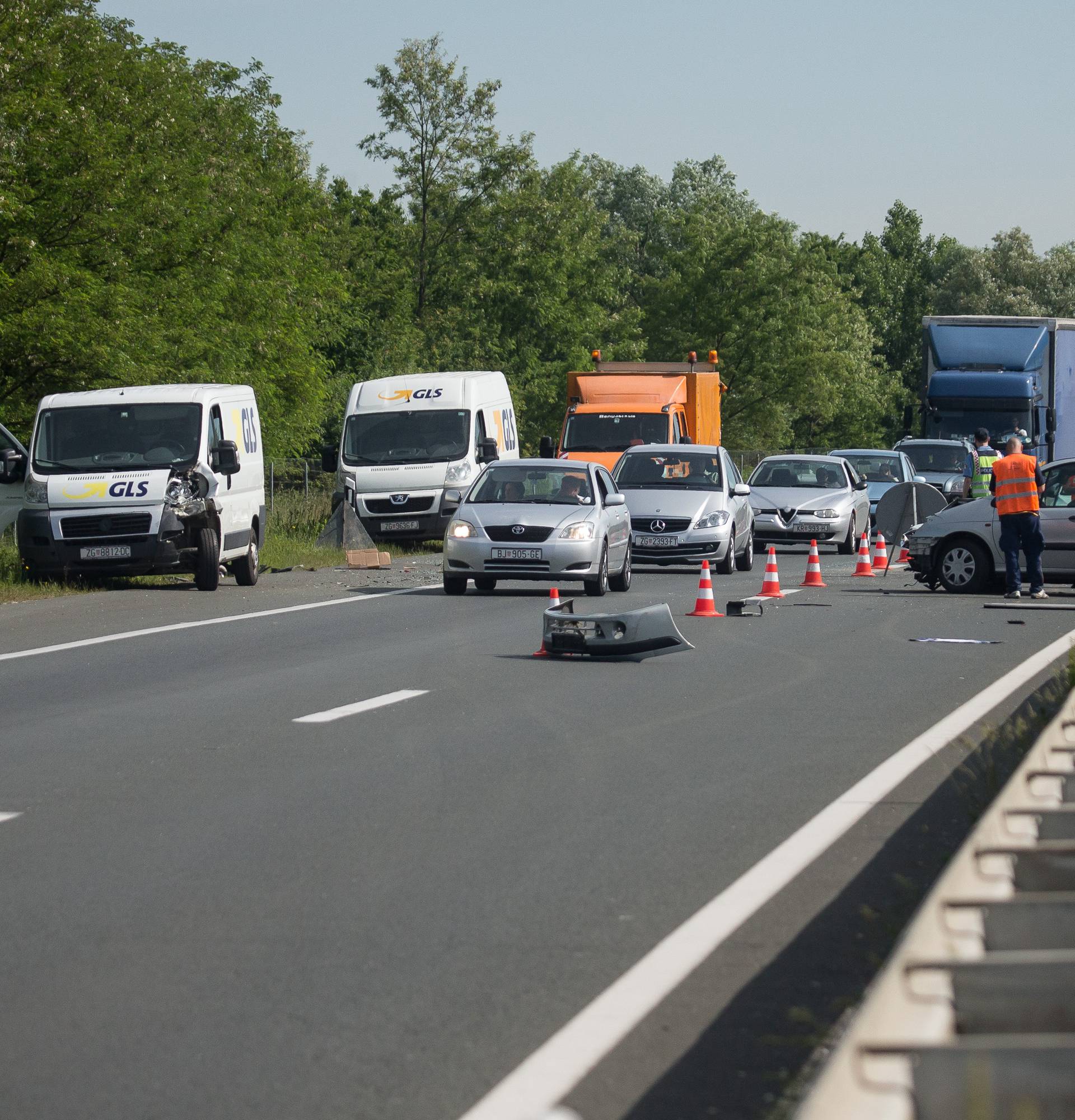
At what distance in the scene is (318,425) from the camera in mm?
51281

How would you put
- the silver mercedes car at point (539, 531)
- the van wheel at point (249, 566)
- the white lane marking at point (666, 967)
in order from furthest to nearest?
the van wheel at point (249, 566) < the silver mercedes car at point (539, 531) < the white lane marking at point (666, 967)

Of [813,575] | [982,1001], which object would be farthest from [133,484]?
[982,1001]

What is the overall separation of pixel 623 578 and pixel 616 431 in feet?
36.6

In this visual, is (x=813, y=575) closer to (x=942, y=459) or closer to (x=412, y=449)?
(x=412, y=449)

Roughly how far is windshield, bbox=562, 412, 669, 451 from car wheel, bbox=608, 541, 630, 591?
1052cm

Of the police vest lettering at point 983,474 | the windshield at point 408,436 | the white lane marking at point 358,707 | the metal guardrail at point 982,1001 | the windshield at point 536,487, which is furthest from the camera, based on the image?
the windshield at point 408,436

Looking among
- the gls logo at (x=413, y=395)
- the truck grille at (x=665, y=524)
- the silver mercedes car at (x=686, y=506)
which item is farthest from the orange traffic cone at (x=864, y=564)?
the gls logo at (x=413, y=395)

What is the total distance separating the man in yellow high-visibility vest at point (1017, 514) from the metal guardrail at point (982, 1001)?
15.2m

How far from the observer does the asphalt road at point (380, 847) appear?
14.7 ft

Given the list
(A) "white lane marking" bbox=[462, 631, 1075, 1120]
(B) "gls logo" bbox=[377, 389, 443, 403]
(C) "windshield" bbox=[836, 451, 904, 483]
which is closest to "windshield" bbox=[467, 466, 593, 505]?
(B) "gls logo" bbox=[377, 389, 443, 403]

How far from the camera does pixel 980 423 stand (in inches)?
1478

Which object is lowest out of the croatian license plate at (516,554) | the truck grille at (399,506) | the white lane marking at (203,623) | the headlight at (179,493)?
the white lane marking at (203,623)

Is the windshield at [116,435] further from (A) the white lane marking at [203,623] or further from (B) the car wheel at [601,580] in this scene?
(B) the car wheel at [601,580]

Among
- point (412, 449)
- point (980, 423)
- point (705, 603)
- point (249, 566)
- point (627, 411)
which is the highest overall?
point (627, 411)
